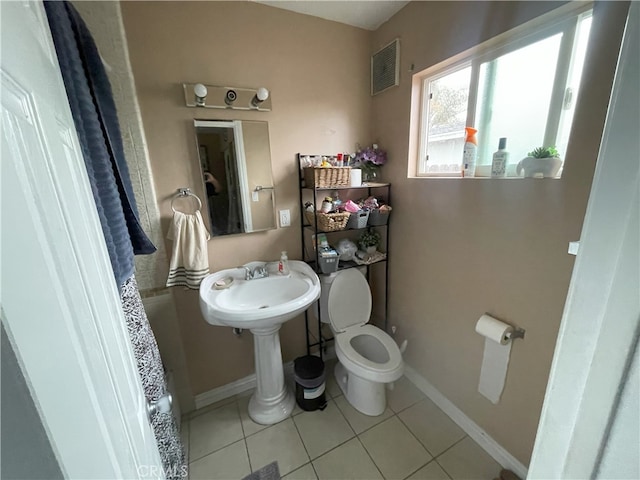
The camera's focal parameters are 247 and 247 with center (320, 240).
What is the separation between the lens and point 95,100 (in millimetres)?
790

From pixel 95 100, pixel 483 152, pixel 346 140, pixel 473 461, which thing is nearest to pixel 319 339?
pixel 473 461

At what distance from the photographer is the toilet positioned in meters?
1.43

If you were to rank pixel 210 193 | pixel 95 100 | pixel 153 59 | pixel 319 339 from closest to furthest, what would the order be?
1. pixel 95 100
2. pixel 153 59
3. pixel 210 193
4. pixel 319 339

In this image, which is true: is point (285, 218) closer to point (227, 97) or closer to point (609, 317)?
point (227, 97)

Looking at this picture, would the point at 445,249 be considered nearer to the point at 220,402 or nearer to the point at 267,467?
the point at 267,467

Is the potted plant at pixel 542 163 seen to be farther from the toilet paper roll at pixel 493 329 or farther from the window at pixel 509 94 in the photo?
the toilet paper roll at pixel 493 329

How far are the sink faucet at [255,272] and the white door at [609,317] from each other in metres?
1.33

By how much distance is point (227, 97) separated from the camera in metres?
1.33

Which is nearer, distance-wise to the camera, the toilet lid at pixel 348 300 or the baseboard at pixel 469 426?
the baseboard at pixel 469 426

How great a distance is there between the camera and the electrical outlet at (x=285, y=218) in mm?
1601

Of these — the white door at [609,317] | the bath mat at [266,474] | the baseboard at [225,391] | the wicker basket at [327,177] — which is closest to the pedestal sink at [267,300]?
the baseboard at [225,391]

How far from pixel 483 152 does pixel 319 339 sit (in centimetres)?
156

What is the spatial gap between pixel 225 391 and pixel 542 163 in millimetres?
2128

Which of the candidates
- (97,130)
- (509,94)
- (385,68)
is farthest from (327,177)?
(97,130)
